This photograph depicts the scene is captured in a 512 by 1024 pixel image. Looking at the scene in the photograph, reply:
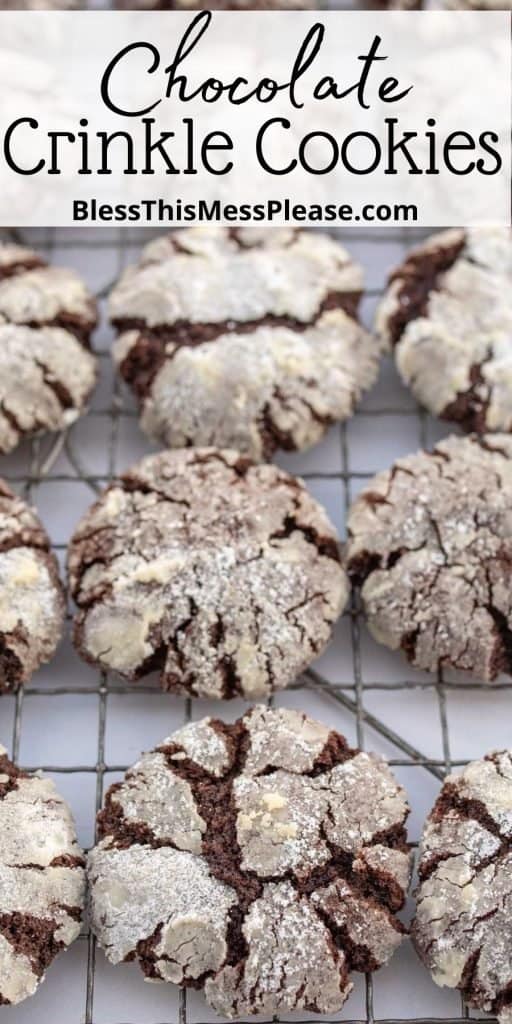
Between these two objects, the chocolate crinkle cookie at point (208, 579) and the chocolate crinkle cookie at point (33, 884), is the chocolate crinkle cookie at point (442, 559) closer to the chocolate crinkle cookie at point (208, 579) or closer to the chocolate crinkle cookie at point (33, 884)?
the chocolate crinkle cookie at point (208, 579)

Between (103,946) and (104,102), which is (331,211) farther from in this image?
(103,946)

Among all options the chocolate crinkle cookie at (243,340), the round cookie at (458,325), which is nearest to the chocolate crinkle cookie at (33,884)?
the chocolate crinkle cookie at (243,340)

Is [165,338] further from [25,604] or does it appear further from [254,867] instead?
[254,867]

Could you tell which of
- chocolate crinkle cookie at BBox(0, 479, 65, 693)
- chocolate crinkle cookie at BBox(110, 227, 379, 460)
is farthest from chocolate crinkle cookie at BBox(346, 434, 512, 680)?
chocolate crinkle cookie at BBox(0, 479, 65, 693)

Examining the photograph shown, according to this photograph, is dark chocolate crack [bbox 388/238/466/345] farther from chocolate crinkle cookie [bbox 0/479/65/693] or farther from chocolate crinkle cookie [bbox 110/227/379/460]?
chocolate crinkle cookie [bbox 0/479/65/693]

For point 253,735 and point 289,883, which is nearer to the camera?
point 289,883

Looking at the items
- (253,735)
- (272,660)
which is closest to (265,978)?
(253,735)

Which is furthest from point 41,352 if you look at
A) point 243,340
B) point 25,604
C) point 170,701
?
point 170,701
